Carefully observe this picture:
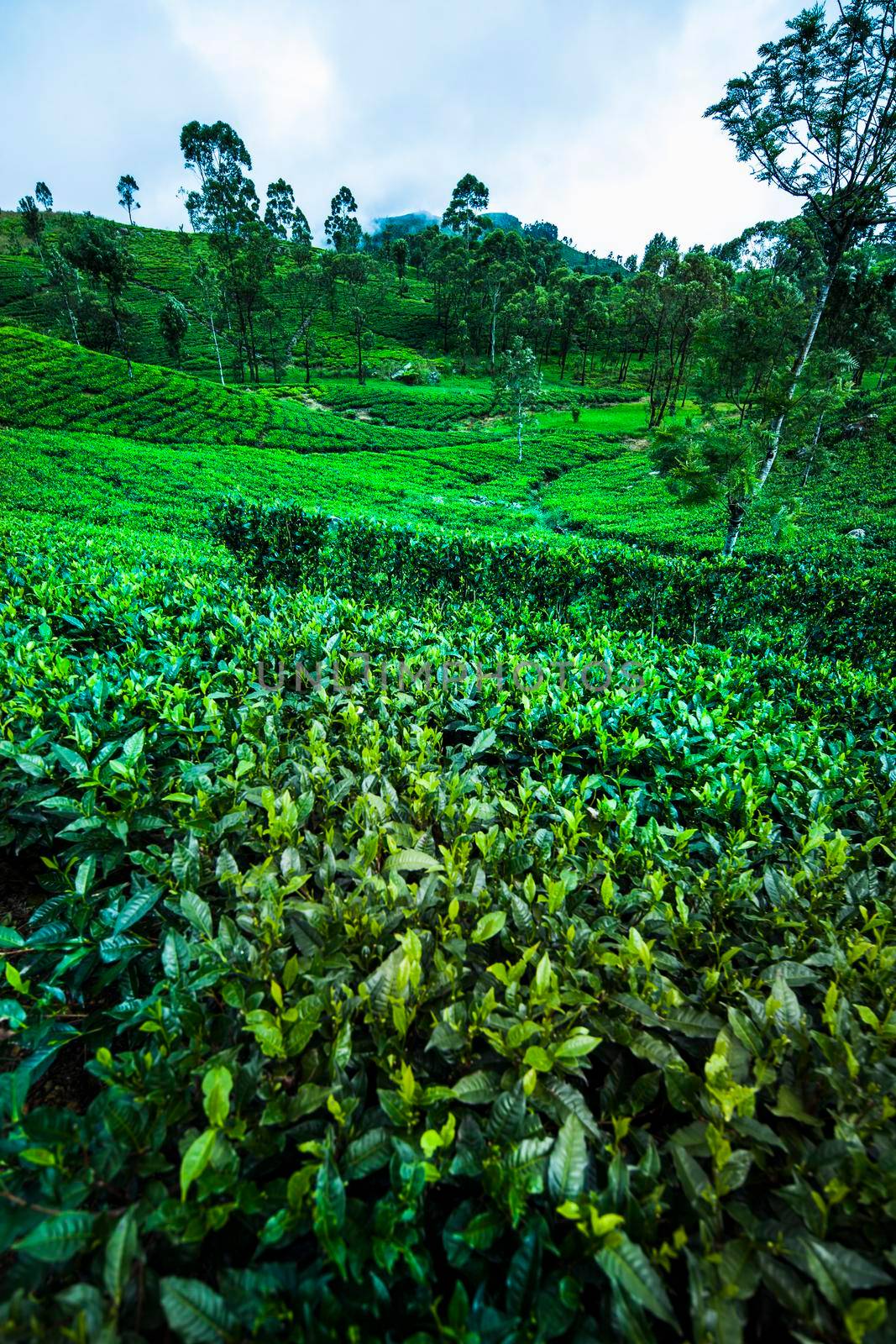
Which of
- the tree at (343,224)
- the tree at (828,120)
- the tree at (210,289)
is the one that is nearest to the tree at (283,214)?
the tree at (343,224)

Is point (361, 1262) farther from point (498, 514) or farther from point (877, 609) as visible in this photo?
point (498, 514)

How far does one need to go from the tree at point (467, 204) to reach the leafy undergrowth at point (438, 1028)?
96.7m

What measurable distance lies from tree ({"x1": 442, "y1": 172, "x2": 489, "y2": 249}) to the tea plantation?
9624 cm

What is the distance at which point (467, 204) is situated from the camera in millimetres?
79875

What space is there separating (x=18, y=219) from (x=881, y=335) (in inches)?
4084

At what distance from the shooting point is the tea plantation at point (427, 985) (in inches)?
35.3

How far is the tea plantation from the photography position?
897 millimetres

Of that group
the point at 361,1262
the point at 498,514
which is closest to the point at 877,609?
the point at 361,1262

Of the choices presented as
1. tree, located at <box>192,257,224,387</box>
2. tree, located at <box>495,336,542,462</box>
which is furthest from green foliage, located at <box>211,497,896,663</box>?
tree, located at <box>192,257,224,387</box>

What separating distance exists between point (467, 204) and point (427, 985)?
105 meters

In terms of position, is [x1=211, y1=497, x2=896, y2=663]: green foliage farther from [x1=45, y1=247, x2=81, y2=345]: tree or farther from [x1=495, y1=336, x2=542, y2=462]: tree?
[x1=45, y1=247, x2=81, y2=345]: tree

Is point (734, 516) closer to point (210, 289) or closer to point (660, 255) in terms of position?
point (210, 289)

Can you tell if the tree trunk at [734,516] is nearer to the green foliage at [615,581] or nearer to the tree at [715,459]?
the tree at [715,459]

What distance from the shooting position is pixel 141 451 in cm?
2178
